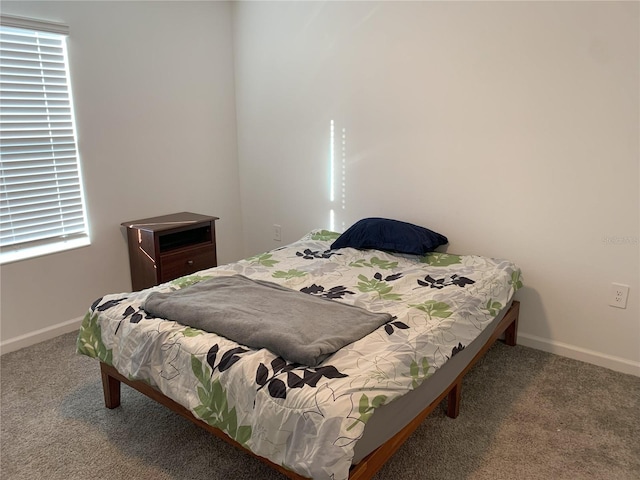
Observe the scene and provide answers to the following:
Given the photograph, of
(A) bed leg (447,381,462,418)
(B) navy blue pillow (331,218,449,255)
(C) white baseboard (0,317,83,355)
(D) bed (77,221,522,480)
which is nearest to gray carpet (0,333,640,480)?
(A) bed leg (447,381,462,418)

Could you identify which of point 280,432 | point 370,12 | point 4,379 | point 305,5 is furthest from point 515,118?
point 4,379

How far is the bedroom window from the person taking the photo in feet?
8.46

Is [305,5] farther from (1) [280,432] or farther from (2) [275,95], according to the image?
(1) [280,432]

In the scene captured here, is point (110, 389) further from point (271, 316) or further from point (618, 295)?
point (618, 295)

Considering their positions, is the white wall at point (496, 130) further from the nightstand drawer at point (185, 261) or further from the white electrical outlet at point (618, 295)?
the nightstand drawer at point (185, 261)

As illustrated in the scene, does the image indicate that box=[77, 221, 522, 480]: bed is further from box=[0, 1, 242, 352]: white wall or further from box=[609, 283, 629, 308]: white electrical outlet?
box=[0, 1, 242, 352]: white wall

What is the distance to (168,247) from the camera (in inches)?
120

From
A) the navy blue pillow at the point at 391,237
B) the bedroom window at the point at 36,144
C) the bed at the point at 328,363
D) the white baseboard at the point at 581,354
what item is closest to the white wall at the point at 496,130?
the white baseboard at the point at 581,354

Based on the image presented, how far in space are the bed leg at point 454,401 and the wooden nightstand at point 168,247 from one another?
185 cm

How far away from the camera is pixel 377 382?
56.9 inches

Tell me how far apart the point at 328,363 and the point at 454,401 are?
81 centimetres

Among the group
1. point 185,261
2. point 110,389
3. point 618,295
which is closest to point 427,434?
point 618,295

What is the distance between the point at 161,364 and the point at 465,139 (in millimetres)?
2034

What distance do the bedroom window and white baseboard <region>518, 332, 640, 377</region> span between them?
111 inches
